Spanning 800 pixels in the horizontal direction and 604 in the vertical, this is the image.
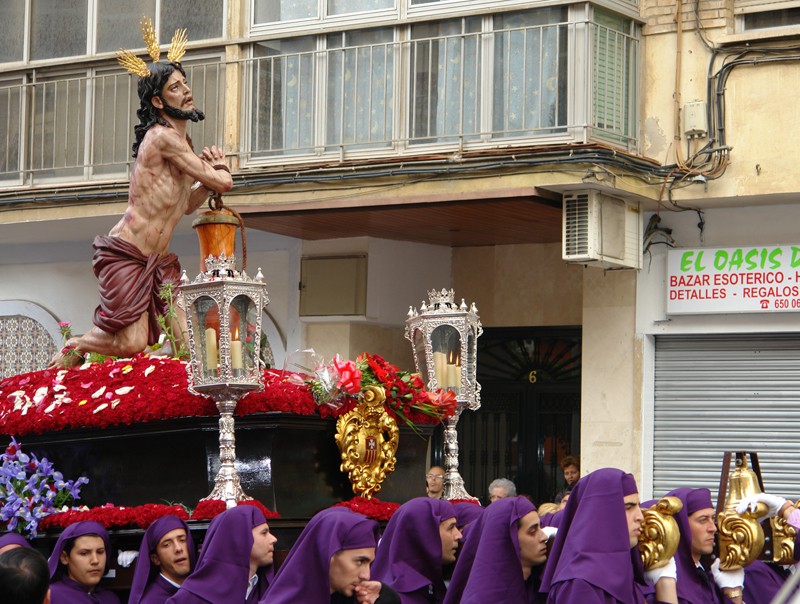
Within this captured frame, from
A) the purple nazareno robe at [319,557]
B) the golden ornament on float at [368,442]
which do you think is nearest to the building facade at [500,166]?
the golden ornament on float at [368,442]

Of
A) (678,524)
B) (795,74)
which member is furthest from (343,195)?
(678,524)

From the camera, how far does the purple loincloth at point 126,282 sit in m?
9.35

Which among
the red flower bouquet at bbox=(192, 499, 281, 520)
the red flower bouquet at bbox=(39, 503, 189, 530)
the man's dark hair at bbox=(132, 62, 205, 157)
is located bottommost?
the red flower bouquet at bbox=(39, 503, 189, 530)

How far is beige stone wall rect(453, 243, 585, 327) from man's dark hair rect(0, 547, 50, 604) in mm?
11336

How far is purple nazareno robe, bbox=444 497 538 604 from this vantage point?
641 centimetres

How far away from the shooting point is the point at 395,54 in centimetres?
1443

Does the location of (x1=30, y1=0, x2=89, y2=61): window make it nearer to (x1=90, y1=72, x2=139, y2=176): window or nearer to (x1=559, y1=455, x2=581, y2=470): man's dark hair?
(x1=90, y1=72, x2=139, y2=176): window

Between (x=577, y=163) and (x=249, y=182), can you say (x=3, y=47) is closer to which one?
Result: (x=249, y=182)

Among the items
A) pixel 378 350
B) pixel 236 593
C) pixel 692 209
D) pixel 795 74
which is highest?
pixel 795 74

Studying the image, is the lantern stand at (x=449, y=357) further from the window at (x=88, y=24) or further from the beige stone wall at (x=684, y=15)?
the window at (x=88, y=24)

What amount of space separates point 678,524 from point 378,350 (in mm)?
9150

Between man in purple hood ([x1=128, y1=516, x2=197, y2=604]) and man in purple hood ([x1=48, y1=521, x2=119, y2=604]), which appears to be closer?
man in purple hood ([x1=128, y1=516, x2=197, y2=604])

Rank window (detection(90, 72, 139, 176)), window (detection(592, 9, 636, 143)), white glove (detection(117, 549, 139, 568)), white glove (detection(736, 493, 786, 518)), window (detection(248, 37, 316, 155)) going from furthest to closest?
window (detection(90, 72, 139, 176))
window (detection(248, 37, 316, 155))
window (detection(592, 9, 636, 143))
white glove (detection(117, 549, 139, 568))
white glove (detection(736, 493, 786, 518))

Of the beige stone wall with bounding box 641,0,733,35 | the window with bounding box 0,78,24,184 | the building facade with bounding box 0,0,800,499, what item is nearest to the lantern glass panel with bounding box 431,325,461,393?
the building facade with bounding box 0,0,800,499
